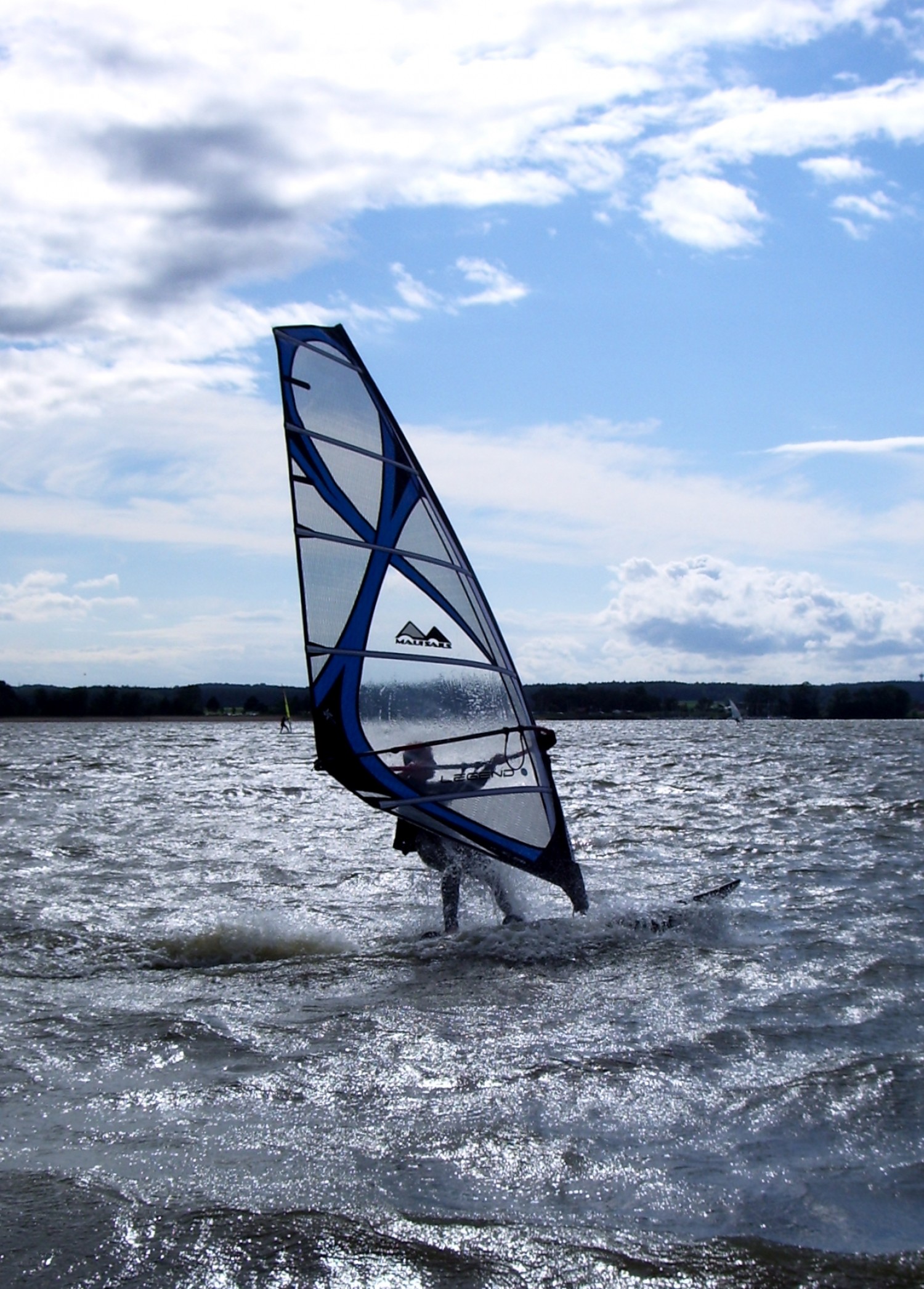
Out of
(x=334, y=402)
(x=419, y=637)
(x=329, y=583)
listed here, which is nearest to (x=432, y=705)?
(x=419, y=637)

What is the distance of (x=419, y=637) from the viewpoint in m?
6.32

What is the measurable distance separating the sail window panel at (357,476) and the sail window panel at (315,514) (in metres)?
0.14

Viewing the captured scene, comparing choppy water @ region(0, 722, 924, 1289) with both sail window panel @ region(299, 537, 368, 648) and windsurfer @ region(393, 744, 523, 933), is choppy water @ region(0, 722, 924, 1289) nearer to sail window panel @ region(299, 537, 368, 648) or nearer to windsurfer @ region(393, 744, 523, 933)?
windsurfer @ region(393, 744, 523, 933)

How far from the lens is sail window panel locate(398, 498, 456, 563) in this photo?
6.33 m

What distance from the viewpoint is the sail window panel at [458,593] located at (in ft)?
21.1

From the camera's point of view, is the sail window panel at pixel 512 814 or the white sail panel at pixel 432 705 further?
the sail window panel at pixel 512 814

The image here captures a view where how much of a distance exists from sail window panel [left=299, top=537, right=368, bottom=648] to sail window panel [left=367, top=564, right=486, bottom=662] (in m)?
0.17

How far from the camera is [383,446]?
6387 millimetres

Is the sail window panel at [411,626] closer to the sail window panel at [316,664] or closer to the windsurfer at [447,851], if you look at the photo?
the sail window panel at [316,664]

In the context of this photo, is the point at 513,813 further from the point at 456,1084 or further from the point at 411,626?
the point at 456,1084

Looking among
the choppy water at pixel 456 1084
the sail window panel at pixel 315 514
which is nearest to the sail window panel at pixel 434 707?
the sail window panel at pixel 315 514

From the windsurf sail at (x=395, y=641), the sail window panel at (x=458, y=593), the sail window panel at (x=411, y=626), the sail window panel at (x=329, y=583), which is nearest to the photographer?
the sail window panel at (x=329, y=583)

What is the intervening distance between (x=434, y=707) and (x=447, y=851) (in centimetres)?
87

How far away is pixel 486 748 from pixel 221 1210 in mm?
4020
